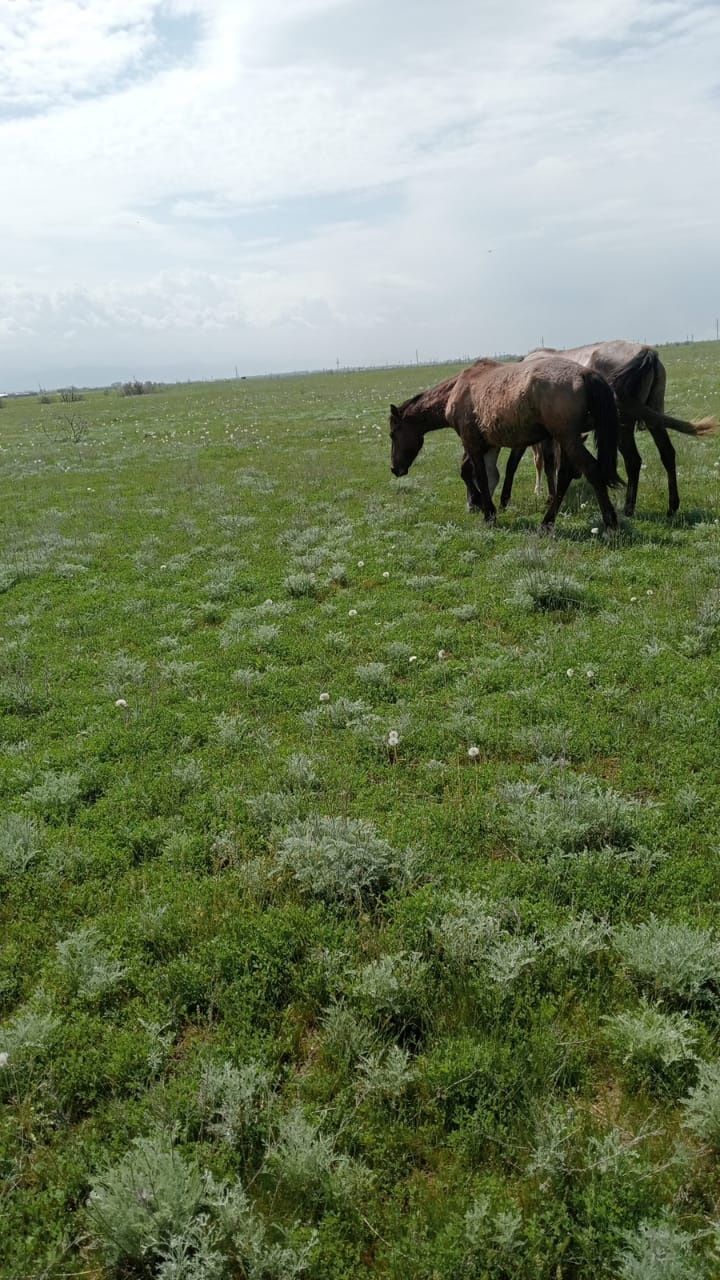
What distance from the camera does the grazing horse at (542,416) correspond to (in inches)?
404

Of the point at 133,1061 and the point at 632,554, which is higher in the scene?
the point at 632,554

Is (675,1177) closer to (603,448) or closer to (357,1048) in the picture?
(357,1048)

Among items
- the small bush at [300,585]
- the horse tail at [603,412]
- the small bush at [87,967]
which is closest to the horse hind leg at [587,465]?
the horse tail at [603,412]

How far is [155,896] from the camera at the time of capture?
4.69m

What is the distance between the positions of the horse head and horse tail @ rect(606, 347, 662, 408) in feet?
13.5

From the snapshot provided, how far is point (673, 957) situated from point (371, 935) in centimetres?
165

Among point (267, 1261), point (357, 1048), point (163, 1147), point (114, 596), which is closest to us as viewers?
point (267, 1261)

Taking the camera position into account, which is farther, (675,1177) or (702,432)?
(702,432)

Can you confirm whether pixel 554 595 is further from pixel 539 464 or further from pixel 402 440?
pixel 402 440

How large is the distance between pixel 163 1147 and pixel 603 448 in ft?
32.1

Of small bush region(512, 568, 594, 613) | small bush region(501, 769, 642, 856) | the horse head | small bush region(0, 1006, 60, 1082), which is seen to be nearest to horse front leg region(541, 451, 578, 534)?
small bush region(512, 568, 594, 613)

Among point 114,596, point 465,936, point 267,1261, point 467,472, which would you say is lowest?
point 267,1261

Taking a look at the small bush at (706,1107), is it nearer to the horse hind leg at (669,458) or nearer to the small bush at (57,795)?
the small bush at (57,795)

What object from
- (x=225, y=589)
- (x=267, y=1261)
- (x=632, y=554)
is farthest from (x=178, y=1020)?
(x=632, y=554)
